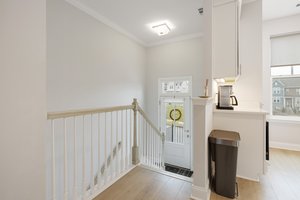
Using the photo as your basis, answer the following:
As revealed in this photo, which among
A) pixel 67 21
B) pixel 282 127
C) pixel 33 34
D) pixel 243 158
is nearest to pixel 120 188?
pixel 243 158

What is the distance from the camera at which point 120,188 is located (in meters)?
2.03

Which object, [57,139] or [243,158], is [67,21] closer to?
[57,139]

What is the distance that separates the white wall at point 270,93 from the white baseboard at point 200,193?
3.07 metres

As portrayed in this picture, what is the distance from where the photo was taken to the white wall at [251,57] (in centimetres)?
278

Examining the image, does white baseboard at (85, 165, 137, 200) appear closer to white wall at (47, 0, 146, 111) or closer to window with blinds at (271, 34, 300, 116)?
white wall at (47, 0, 146, 111)

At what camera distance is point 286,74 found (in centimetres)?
371

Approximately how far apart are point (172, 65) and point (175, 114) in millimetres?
1523

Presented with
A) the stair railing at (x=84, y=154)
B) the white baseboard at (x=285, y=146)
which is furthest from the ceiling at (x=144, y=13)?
the white baseboard at (x=285, y=146)

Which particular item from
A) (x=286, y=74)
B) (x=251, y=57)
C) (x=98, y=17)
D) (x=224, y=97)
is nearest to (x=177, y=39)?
(x=251, y=57)

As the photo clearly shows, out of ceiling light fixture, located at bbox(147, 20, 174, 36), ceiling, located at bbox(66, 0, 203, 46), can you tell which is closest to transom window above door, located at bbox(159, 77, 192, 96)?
ceiling, located at bbox(66, 0, 203, 46)

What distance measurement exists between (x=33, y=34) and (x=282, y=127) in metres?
4.94

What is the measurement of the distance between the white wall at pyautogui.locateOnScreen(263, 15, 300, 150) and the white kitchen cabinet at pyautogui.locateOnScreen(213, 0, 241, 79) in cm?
224

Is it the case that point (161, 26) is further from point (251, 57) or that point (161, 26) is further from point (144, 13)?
point (251, 57)

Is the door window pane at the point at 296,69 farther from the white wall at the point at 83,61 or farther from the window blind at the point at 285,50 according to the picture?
the white wall at the point at 83,61
